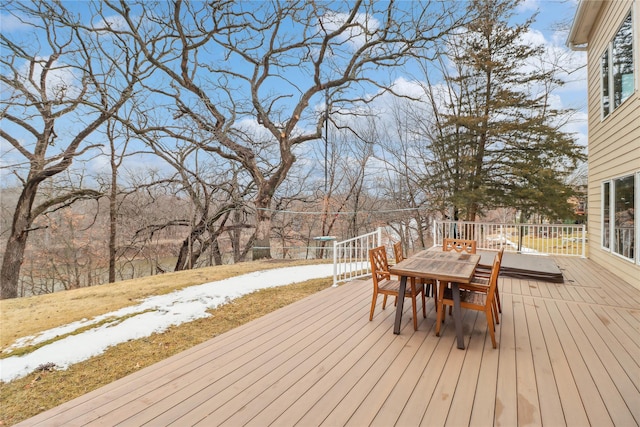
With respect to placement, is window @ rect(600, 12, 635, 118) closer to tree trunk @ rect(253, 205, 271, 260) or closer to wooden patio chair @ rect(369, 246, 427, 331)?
wooden patio chair @ rect(369, 246, 427, 331)

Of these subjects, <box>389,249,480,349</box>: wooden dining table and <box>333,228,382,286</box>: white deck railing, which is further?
<box>333,228,382,286</box>: white deck railing

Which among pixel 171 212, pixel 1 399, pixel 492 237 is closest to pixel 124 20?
pixel 171 212

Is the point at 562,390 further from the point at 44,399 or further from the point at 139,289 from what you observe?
the point at 139,289

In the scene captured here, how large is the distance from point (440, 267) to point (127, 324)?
3.77m

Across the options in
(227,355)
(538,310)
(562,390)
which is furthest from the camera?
(538,310)

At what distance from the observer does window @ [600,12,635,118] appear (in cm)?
445

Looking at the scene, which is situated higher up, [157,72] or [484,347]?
[157,72]

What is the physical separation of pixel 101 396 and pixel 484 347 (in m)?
2.98

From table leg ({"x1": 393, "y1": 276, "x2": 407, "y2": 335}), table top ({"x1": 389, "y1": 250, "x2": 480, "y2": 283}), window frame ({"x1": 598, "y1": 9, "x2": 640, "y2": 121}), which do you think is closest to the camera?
table top ({"x1": 389, "y1": 250, "x2": 480, "y2": 283})

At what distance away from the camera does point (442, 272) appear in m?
2.80

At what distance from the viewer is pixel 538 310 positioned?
3523 mm

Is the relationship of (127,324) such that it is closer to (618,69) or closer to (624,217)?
(624,217)

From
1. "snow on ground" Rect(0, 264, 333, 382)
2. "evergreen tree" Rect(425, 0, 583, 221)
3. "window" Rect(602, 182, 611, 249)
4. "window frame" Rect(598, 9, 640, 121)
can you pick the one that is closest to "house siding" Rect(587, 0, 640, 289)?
"window frame" Rect(598, 9, 640, 121)

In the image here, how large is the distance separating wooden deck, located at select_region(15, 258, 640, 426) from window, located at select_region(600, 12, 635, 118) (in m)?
3.68
